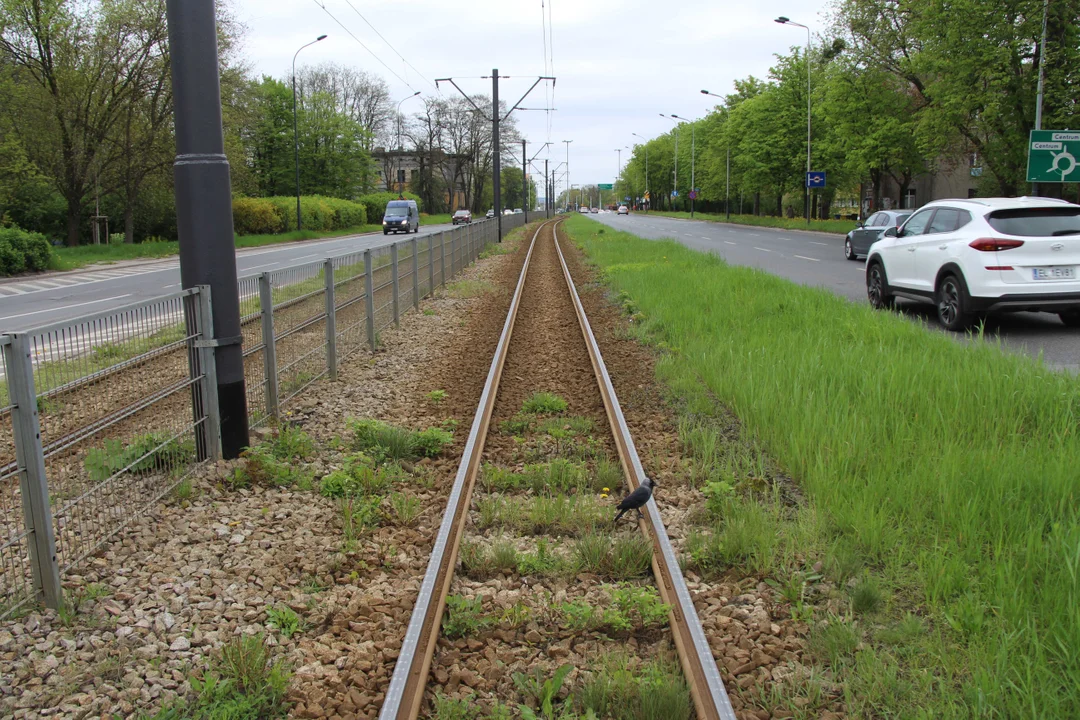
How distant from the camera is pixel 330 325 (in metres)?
9.33

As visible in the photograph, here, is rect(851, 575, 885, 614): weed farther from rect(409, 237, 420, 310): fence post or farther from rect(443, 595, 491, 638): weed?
rect(409, 237, 420, 310): fence post

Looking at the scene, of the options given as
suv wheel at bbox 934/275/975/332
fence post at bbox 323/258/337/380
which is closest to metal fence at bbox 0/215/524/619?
fence post at bbox 323/258/337/380

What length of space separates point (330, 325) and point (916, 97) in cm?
4429

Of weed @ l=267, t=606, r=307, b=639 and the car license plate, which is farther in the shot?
the car license plate

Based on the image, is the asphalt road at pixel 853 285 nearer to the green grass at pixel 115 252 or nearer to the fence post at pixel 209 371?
the fence post at pixel 209 371

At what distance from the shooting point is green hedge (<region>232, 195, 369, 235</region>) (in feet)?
159

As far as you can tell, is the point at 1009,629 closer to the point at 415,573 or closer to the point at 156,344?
the point at 415,573

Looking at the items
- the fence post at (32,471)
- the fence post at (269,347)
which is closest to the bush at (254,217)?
the fence post at (269,347)

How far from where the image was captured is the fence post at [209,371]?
5867 mm

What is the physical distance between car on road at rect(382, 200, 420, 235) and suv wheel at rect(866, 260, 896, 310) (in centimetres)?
4477

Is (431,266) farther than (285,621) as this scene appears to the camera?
Yes

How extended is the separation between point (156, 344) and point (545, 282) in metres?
15.6

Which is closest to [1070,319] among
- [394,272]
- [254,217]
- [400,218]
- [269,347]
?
[394,272]

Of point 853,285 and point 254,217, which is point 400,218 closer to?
point 254,217
